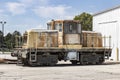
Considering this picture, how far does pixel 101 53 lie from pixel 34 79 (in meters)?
15.8

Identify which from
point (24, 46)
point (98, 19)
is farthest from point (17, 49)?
point (98, 19)

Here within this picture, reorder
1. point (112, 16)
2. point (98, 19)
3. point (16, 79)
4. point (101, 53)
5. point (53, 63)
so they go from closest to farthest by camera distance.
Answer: point (16, 79), point (53, 63), point (101, 53), point (112, 16), point (98, 19)

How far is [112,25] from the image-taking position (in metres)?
44.2

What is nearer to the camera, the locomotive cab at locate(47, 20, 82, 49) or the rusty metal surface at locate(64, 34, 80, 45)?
the locomotive cab at locate(47, 20, 82, 49)

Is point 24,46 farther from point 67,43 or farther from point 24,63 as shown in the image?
point 67,43

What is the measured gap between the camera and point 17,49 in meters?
34.1

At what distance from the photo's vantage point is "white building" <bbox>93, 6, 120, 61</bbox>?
4256 centimetres

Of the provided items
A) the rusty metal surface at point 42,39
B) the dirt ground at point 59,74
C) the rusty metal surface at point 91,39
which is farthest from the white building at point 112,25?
the dirt ground at point 59,74

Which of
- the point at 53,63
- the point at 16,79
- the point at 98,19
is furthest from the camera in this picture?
the point at 98,19

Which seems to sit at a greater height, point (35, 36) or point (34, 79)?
point (35, 36)

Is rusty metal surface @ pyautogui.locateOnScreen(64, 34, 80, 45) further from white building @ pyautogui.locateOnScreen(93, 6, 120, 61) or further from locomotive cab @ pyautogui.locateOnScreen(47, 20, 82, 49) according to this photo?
white building @ pyautogui.locateOnScreen(93, 6, 120, 61)

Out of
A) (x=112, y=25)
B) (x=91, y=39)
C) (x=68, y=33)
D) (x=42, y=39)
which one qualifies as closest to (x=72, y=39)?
(x=68, y=33)

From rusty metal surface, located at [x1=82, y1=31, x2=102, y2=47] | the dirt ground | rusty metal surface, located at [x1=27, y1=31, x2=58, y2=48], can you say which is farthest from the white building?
A: the dirt ground

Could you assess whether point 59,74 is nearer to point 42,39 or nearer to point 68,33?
point 42,39
